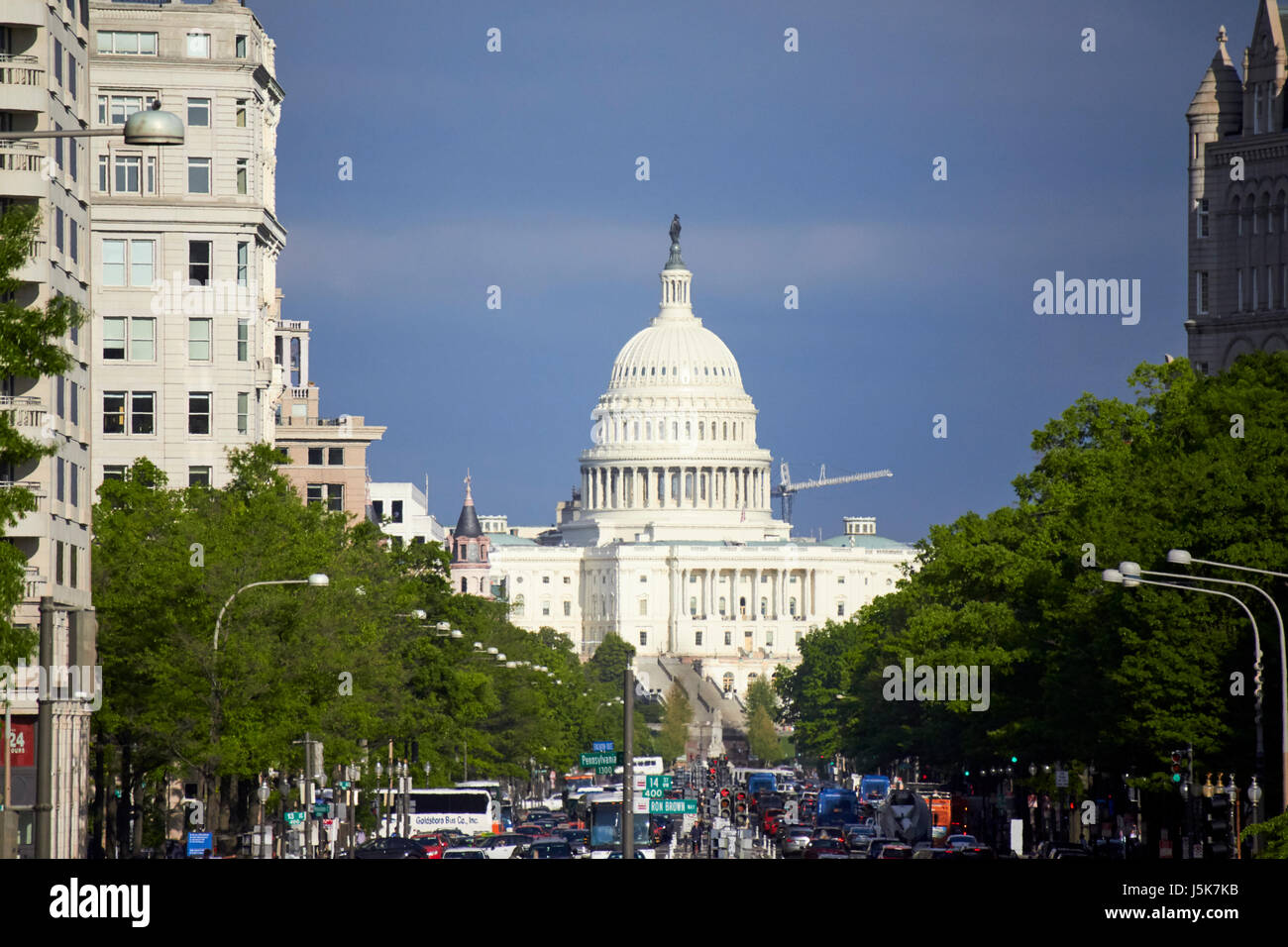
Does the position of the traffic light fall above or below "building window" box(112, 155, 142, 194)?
below

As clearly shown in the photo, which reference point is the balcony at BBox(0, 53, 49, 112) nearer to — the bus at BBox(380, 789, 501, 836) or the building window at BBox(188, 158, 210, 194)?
the bus at BBox(380, 789, 501, 836)

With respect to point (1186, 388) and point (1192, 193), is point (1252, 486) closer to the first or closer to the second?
point (1186, 388)

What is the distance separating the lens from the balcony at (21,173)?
58.6 meters

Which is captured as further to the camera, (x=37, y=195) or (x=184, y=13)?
(x=184, y=13)

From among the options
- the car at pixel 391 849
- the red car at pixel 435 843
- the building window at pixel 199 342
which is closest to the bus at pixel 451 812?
the red car at pixel 435 843

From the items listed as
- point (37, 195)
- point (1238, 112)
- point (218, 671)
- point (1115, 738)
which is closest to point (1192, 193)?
point (1238, 112)

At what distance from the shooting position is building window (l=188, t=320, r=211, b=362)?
4336 inches

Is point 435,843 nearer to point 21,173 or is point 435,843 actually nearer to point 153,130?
point 21,173

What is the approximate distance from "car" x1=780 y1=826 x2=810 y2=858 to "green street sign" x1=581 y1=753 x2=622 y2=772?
19.9ft

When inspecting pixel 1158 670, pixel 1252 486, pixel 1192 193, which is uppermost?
pixel 1192 193

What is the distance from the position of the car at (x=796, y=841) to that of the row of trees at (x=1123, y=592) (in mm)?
7438

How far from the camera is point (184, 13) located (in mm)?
110500

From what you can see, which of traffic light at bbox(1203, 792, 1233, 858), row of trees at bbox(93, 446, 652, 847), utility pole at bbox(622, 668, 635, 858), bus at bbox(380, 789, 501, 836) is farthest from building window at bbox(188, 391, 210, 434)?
traffic light at bbox(1203, 792, 1233, 858)
